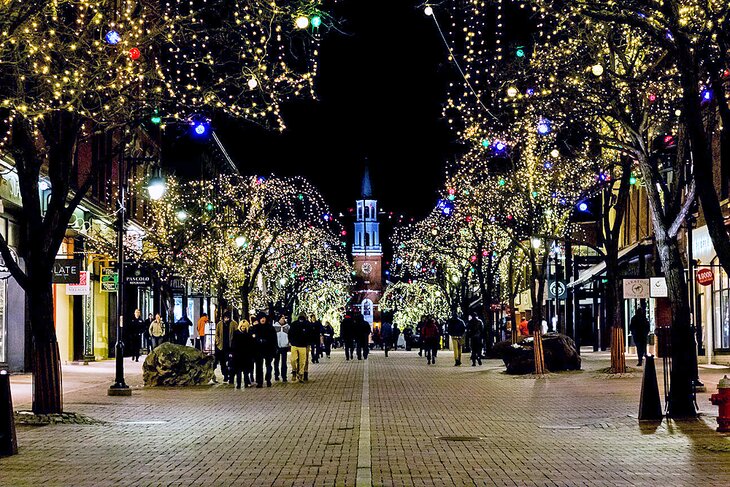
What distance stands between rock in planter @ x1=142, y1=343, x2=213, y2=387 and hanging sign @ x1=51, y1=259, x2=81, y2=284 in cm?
327

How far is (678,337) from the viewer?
62.7ft

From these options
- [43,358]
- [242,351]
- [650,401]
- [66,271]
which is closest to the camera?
[650,401]

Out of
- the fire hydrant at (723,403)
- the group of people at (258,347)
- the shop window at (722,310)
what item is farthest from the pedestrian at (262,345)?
the shop window at (722,310)

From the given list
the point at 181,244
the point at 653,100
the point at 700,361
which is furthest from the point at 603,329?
the point at 653,100

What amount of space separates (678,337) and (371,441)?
628cm

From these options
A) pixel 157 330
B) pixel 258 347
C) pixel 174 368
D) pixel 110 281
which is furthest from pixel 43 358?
pixel 110 281

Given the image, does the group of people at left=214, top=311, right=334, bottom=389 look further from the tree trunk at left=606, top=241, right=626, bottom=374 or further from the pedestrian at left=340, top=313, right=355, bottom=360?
the pedestrian at left=340, top=313, right=355, bottom=360

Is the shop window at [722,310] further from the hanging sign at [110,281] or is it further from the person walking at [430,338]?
the hanging sign at [110,281]

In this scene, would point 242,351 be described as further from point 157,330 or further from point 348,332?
point 348,332

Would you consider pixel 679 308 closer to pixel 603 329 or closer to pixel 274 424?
pixel 274 424

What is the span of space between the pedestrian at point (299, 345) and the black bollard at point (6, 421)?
592 inches

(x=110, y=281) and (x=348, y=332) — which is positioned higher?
(x=110, y=281)

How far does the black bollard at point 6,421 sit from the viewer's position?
13.8m

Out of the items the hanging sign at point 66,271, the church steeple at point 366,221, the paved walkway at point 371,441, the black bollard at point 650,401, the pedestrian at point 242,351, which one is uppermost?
the church steeple at point 366,221
